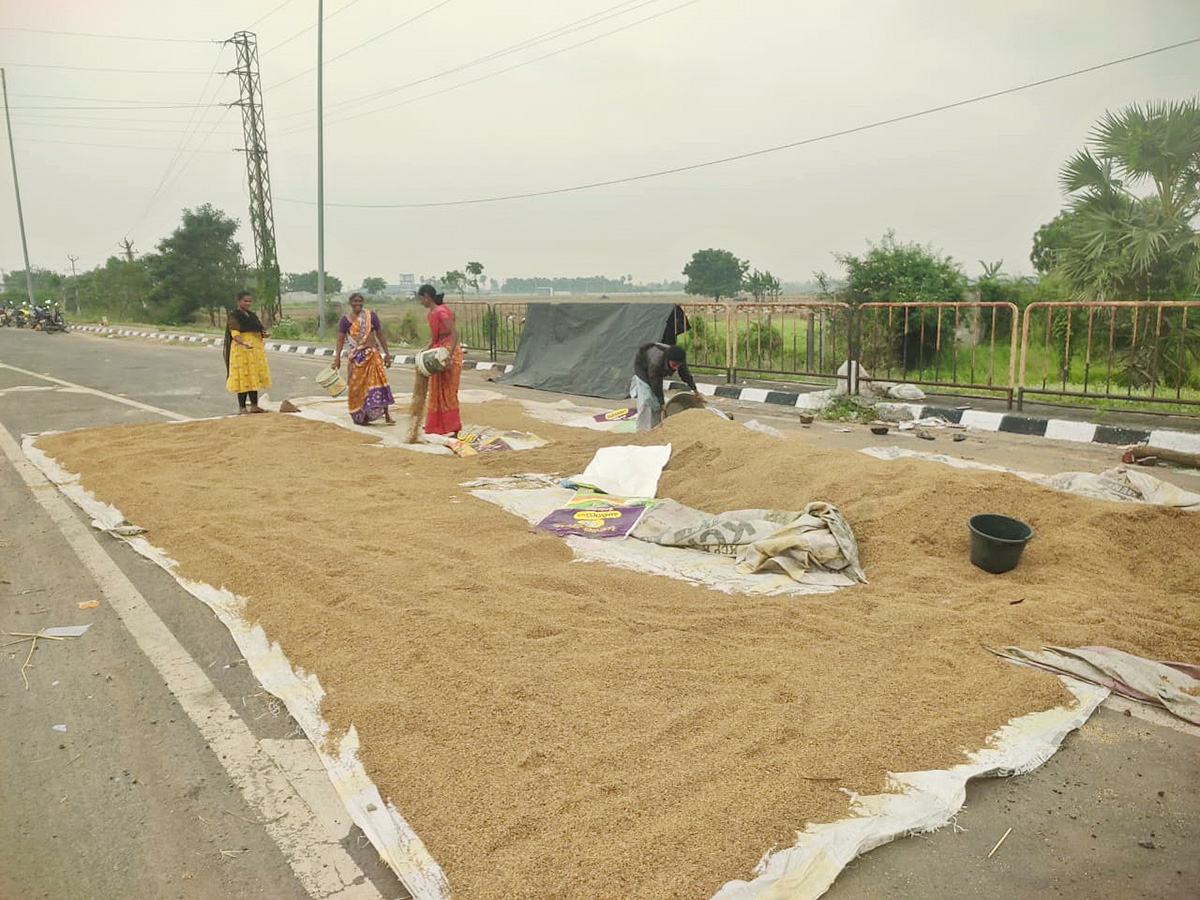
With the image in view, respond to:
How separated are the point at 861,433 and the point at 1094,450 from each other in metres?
2.31

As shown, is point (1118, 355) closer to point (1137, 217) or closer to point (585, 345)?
point (1137, 217)

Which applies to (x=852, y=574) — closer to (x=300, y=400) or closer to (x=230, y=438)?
(x=230, y=438)

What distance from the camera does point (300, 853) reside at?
2.33 meters

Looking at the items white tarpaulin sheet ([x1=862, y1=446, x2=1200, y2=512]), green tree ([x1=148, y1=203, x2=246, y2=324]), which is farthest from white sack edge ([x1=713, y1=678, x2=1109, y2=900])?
green tree ([x1=148, y1=203, x2=246, y2=324])

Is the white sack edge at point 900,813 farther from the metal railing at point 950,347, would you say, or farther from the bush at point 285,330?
the bush at point 285,330

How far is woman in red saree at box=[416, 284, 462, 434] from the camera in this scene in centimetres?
864

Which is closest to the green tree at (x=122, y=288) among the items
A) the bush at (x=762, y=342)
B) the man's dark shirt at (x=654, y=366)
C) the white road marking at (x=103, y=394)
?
the white road marking at (x=103, y=394)

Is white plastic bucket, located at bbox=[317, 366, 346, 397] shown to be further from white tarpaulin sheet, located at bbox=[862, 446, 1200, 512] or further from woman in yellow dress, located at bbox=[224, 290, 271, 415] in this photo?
white tarpaulin sheet, located at bbox=[862, 446, 1200, 512]

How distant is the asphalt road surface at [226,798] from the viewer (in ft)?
7.24

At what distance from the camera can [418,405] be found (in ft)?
28.7

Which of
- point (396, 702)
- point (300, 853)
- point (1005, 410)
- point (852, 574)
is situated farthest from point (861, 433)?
point (300, 853)

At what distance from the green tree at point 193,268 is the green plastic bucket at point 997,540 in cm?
4592

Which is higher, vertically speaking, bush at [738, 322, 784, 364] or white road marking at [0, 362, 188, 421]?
bush at [738, 322, 784, 364]

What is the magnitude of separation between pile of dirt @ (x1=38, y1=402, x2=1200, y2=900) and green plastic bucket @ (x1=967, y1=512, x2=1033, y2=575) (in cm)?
10
